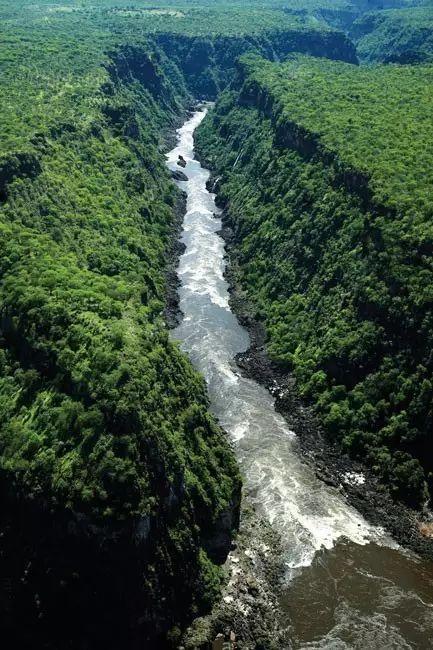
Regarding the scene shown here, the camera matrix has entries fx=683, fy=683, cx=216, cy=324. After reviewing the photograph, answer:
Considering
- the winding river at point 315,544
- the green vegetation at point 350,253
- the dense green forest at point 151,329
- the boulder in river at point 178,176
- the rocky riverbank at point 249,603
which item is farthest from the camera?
the boulder in river at point 178,176

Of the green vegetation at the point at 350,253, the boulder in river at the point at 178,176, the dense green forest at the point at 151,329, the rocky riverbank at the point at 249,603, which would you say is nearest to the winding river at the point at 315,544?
the rocky riverbank at the point at 249,603

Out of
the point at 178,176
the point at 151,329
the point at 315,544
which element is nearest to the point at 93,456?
the point at 151,329

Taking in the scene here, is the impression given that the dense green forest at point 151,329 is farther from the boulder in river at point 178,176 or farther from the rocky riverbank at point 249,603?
the boulder in river at point 178,176

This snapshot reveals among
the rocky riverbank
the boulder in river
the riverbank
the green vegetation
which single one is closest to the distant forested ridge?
the rocky riverbank

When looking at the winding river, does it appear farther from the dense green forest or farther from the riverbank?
the dense green forest

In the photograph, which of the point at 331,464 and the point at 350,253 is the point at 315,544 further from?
the point at 350,253

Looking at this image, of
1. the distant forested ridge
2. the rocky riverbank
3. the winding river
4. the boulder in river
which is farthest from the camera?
the boulder in river
